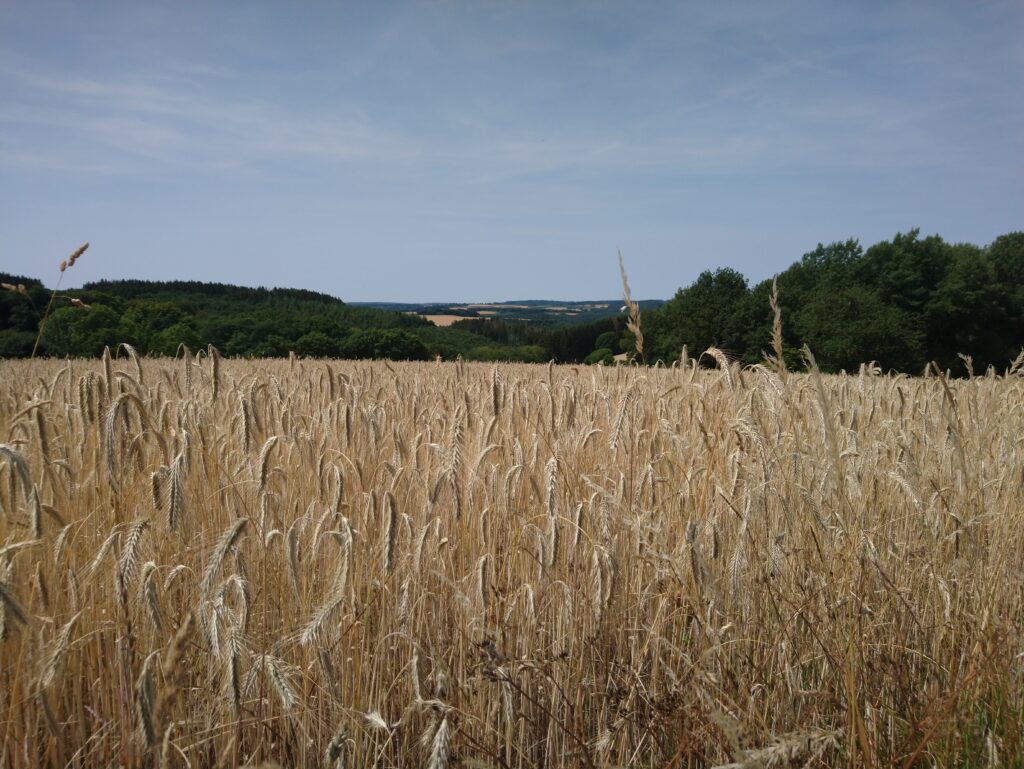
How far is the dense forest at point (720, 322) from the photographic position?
33931 mm

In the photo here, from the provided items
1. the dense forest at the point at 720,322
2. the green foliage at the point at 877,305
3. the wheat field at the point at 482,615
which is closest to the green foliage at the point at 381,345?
the dense forest at the point at 720,322

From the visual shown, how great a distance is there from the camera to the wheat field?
62.0 inches

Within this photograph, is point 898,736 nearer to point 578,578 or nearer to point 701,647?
point 701,647

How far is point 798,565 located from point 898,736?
65 cm

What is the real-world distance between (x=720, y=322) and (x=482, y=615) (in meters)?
45.9

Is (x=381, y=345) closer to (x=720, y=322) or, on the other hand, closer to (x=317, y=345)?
(x=317, y=345)

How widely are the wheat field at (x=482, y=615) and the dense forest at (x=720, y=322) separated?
27347 millimetres

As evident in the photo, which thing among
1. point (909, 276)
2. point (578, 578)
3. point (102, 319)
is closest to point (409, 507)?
point (578, 578)

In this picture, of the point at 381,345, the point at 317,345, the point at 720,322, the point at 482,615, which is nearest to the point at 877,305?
the point at 720,322

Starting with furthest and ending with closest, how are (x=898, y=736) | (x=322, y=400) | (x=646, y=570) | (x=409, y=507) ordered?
(x=322, y=400)
(x=409, y=507)
(x=646, y=570)
(x=898, y=736)

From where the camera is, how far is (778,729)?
2.00 m

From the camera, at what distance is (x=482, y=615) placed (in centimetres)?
185

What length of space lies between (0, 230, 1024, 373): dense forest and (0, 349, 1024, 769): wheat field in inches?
1077

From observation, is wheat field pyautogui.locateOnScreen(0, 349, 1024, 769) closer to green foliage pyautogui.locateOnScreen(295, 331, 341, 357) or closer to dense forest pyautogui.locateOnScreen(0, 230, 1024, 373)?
dense forest pyautogui.locateOnScreen(0, 230, 1024, 373)
